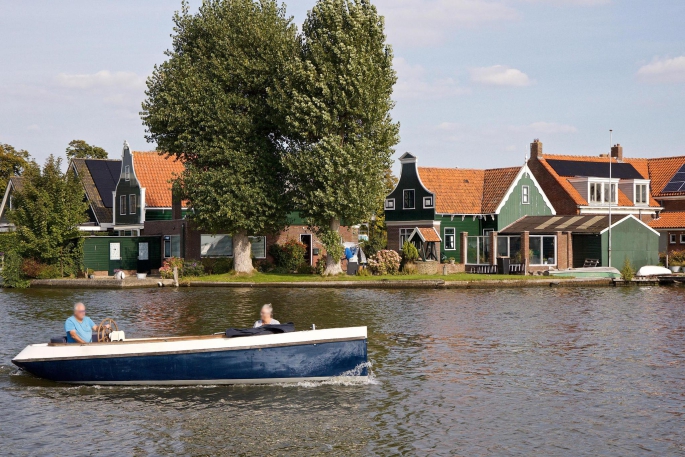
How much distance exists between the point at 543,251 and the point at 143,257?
29665 millimetres

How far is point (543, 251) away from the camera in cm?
5994

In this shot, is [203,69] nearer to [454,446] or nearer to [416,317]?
[416,317]

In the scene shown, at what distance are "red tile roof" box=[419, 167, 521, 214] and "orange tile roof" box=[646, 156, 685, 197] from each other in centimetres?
1929

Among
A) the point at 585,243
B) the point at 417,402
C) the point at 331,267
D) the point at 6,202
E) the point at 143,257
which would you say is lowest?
the point at 417,402

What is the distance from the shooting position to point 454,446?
16.0 meters

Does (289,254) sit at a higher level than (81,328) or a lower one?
higher

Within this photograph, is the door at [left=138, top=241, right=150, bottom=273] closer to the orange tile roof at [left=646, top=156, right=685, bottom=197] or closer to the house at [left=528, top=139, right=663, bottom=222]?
the house at [left=528, top=139, right=663, bottom=222]

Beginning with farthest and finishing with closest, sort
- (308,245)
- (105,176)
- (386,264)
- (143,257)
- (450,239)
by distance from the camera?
(105,176) → (308,245) → (450,239) → (143,257) → (386,264)

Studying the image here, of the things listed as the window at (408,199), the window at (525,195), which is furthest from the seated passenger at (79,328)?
the window at (525,195)

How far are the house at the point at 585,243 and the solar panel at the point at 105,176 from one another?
36.0m

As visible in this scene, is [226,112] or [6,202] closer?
[226,112]

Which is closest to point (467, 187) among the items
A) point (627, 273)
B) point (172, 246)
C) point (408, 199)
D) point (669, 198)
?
point (408, 199)

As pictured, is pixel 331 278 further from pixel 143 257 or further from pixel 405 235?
pixel 143 257

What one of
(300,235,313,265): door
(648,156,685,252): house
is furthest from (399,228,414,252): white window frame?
(648,156,685,252): house
